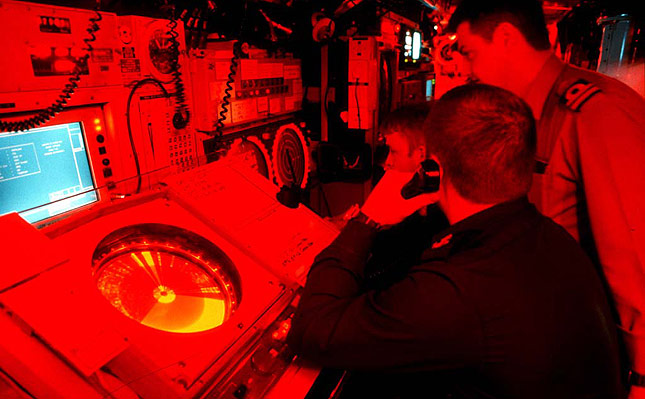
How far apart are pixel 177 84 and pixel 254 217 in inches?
35.0

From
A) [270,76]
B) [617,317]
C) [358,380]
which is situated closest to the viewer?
[617,317]

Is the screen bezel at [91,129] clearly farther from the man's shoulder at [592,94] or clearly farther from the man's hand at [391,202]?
the man's shoulder at [592,94]

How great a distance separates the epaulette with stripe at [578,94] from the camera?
52.5 inches

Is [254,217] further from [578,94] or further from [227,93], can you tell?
[578,94]

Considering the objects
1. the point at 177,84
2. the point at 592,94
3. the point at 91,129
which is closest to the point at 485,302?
the point at 592,94

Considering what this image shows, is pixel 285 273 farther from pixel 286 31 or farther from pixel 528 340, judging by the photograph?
pixel 286 31

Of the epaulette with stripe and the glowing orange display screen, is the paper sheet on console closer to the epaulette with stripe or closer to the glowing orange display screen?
the glowing orange display screen

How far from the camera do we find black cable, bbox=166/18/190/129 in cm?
189

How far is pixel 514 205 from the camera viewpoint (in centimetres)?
99

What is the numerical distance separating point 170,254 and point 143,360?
0.48m

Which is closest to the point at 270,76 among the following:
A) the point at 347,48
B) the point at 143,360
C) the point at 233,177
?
the point at 347,48

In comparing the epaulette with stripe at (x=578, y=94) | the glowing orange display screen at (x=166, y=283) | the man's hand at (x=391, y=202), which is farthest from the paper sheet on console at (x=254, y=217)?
the epaulette with stripe at (x=578, y=94)

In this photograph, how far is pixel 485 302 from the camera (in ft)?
2.80

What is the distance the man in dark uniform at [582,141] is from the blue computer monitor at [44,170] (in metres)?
1.59
